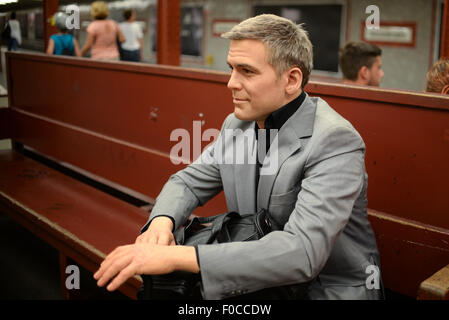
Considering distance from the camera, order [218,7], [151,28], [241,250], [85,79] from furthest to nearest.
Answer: [151,28], [218,7], [85,79], [241,250]

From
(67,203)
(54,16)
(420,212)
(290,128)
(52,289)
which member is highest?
(54,16)

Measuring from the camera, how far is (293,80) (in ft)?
5.27

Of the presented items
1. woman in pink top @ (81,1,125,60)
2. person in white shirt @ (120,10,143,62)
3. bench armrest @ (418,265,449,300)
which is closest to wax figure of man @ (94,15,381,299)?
bench armrest @ (418,265,449,300)

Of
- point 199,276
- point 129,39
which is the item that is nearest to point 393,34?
point 129,39

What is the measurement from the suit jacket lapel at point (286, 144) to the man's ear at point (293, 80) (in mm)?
75

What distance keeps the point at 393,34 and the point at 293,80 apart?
634 centimetres

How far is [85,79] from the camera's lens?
4094mm

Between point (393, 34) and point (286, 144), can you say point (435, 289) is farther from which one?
point (393, 34)

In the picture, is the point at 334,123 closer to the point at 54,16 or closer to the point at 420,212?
the point at 420,212

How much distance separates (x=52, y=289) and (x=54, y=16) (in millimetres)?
3601

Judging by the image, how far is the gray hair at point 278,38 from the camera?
154 centimetres

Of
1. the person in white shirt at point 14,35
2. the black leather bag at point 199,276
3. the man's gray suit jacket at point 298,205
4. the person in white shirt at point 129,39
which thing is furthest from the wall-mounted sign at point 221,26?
the black leather bag at point 199,276

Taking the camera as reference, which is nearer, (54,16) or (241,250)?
(241,250)
